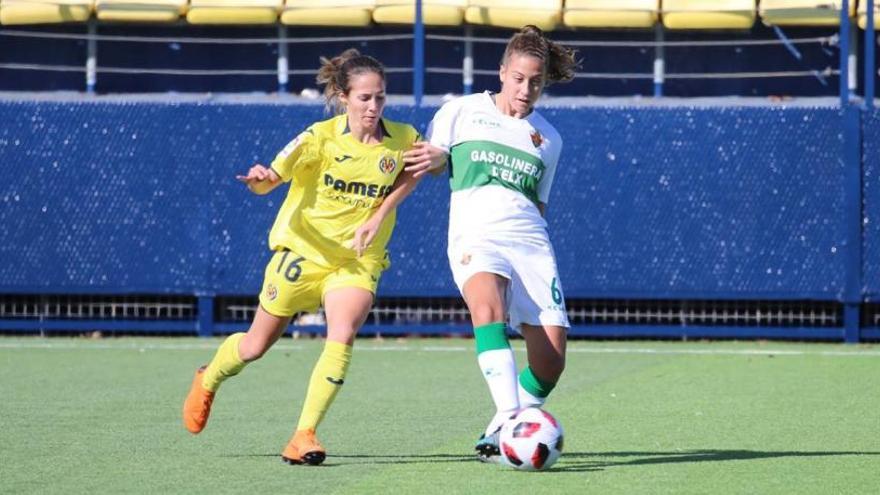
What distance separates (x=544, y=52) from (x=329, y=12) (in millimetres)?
9785

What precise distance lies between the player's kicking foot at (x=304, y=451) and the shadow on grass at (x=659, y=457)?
1.03m

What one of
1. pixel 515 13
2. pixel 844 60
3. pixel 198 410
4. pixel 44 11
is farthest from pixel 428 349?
pixel 198 410

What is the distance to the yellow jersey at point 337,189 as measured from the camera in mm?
7945

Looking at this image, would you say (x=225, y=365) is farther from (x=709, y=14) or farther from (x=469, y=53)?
(x=709, y=14)

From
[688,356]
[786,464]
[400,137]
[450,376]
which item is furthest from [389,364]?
[786,464]

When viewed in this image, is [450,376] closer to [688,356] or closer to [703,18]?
[688,356]

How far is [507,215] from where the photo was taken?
295 inches

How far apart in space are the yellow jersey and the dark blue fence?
6.44 m

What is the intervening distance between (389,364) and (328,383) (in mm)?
5255

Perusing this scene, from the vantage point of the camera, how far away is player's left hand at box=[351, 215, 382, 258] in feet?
25.1

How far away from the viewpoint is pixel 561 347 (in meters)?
7.58

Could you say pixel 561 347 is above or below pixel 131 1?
below

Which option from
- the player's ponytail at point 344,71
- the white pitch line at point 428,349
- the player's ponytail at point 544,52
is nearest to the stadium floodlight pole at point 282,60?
the white pitch line at point 428,349

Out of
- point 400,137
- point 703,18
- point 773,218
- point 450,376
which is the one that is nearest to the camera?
point 400,137
